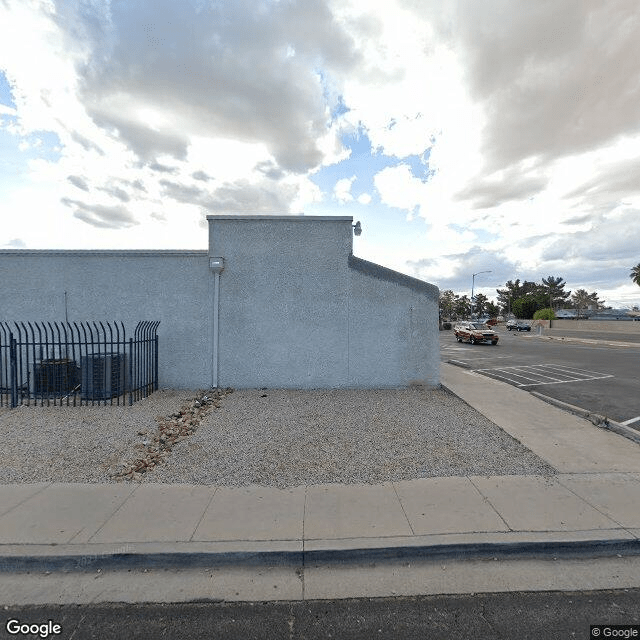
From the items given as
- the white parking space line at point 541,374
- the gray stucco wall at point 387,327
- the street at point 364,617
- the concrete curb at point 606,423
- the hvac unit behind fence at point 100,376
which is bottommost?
the street at point 364,617

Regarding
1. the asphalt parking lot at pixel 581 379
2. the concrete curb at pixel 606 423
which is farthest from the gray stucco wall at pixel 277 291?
the asphalt parking lot at pixel 581 379

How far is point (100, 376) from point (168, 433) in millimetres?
2898

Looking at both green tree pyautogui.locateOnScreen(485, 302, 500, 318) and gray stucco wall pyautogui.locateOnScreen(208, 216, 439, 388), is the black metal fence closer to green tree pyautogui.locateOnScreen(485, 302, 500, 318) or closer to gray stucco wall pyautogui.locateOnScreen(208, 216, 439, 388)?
gray stucco wall pyautogui.locateOnScreen(208, 216, 439, 388)

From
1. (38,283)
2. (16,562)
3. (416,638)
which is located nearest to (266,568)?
(416,638)

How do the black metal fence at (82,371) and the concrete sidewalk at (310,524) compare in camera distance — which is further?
the black metal fence at (82,371)

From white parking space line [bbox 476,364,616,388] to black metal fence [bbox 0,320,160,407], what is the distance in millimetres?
10163

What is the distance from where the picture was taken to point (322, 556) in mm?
3000

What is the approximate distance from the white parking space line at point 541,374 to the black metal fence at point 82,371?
1016 cm

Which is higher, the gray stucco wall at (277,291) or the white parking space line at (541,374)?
the gray stucco wall at (277,291)

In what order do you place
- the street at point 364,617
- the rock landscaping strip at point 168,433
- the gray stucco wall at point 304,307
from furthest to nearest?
the gray stucco wall at point 304,307
the rock landscaping strip at point 168,433
the street at point 364,617

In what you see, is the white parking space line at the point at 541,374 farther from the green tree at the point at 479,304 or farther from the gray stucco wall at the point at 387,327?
the green tree at the point at 479,304

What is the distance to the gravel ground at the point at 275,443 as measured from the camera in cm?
439

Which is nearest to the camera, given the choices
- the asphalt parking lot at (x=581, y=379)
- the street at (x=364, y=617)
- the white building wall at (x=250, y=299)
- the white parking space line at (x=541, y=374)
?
the street at (x=364, y=617)

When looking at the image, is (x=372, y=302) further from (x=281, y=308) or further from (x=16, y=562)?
(x=16, y=562)
